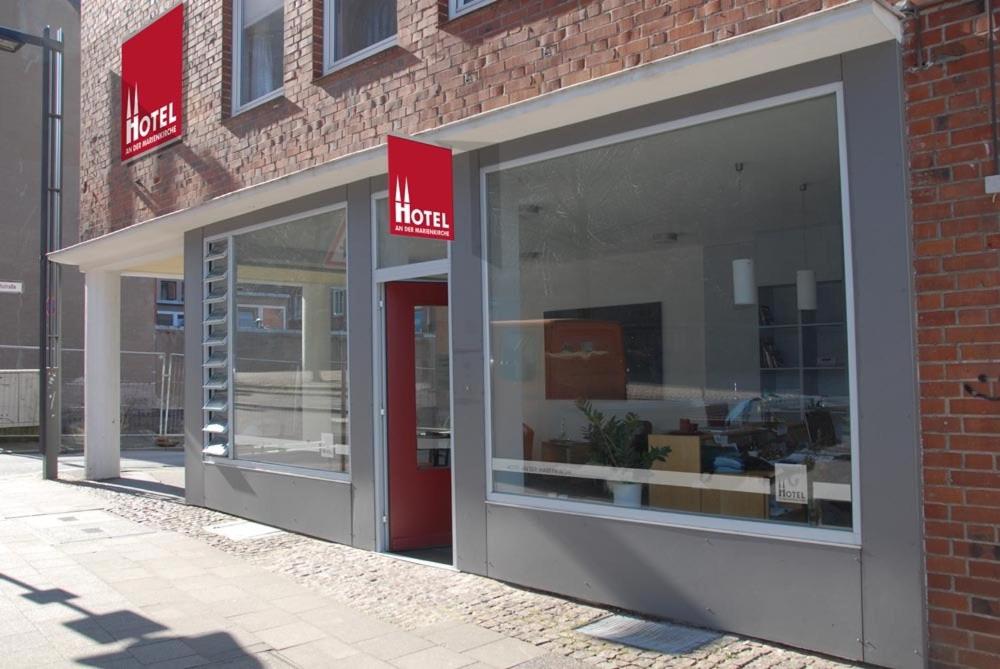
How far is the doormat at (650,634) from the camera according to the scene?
5.03m

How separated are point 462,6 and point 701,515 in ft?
14.3

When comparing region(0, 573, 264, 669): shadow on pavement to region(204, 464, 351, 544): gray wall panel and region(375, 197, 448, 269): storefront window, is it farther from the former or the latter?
region(375, 197, 448, 269): storefront window

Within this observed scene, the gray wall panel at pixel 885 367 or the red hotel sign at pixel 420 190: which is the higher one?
the red hotel sign at pixel 420 190

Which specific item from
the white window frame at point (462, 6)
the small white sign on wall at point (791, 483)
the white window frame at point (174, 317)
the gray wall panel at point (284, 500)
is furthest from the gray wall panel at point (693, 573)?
the white window frame at point (174, 317)

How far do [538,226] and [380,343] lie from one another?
1.89 m

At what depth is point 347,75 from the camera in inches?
312

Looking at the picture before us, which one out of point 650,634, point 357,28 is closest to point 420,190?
point 357,28

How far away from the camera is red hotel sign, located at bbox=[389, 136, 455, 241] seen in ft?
20.8

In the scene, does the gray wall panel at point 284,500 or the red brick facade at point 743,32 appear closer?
the red brick facade at point 743,32

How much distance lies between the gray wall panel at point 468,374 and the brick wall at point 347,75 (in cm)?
66

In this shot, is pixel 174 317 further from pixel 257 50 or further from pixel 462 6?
pixel 462 6

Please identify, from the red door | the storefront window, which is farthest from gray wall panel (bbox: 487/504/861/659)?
the storefront window

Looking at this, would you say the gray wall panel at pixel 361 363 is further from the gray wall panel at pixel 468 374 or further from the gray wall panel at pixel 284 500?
the gray wall panel at pixel 468 374

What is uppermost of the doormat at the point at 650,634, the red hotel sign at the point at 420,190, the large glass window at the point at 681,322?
the red hotel sign at the point at 420,190
